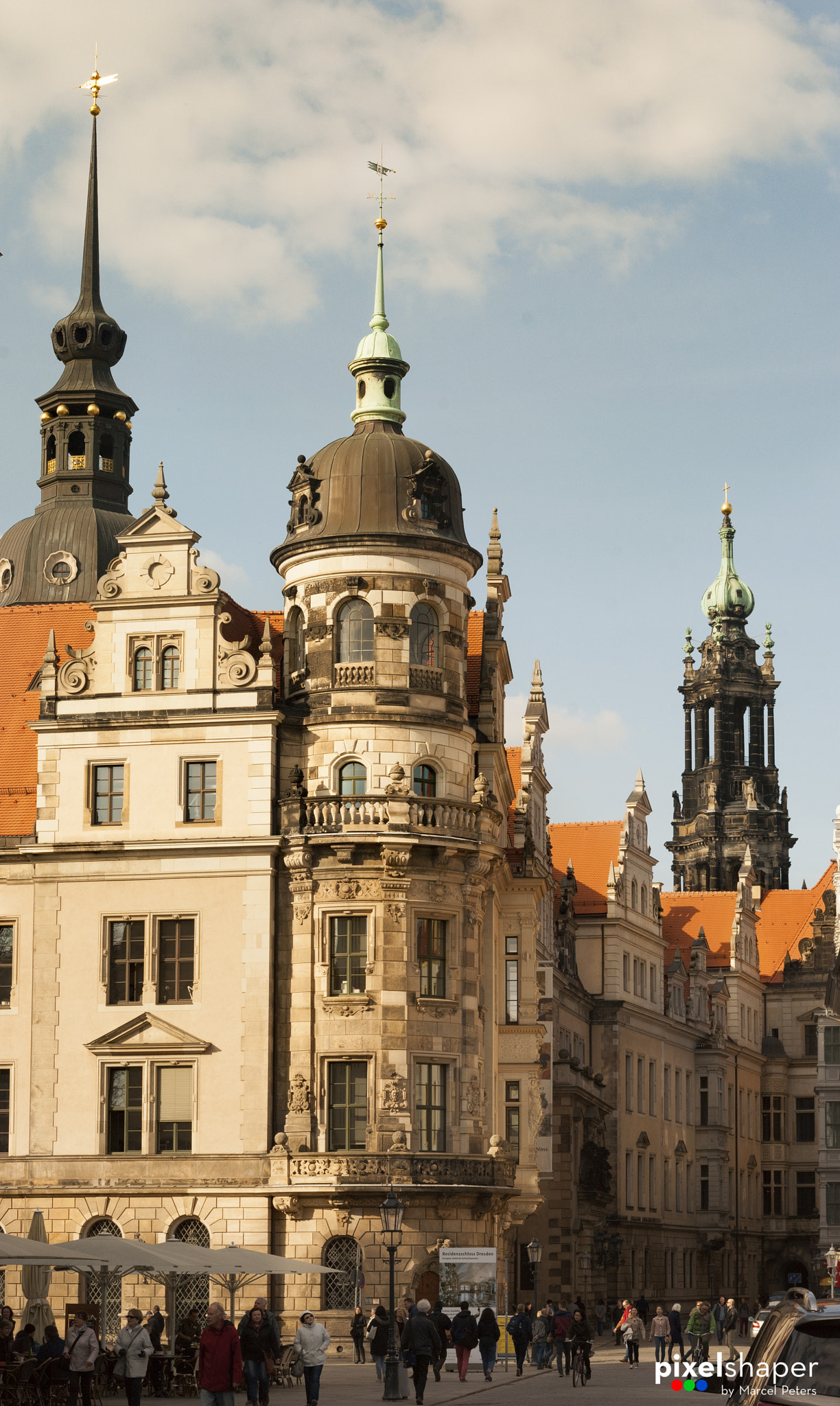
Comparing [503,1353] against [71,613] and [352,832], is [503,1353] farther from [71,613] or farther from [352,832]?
[71,613]

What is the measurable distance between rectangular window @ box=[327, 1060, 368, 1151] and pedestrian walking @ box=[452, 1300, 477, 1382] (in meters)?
8.06

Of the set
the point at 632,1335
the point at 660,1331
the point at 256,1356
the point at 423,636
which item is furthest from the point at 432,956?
the point at 256,1356

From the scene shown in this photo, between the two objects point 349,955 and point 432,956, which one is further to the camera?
point 432,956

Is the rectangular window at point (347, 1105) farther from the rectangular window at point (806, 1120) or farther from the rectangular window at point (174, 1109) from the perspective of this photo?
the rectangular window at point (806, 1120)

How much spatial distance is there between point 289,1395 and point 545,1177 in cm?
2701

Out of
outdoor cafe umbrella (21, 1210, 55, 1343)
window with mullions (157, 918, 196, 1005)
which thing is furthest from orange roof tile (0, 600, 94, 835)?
outdoor cafe umbrella (21, 1210, 55, 1343)

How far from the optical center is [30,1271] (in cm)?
4862

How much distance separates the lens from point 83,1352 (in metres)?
29.6

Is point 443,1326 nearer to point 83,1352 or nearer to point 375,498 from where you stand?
point 83,1352

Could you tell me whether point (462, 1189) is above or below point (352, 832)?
below

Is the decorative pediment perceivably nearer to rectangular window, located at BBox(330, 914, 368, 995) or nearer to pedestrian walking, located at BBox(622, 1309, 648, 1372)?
rectangular window, located at BBox(330, 914, 368, 995)

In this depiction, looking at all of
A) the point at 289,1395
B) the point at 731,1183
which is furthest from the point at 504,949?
the point at 731,1183

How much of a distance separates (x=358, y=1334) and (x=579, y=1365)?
6687mm

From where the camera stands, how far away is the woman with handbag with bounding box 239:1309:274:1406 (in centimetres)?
3017
